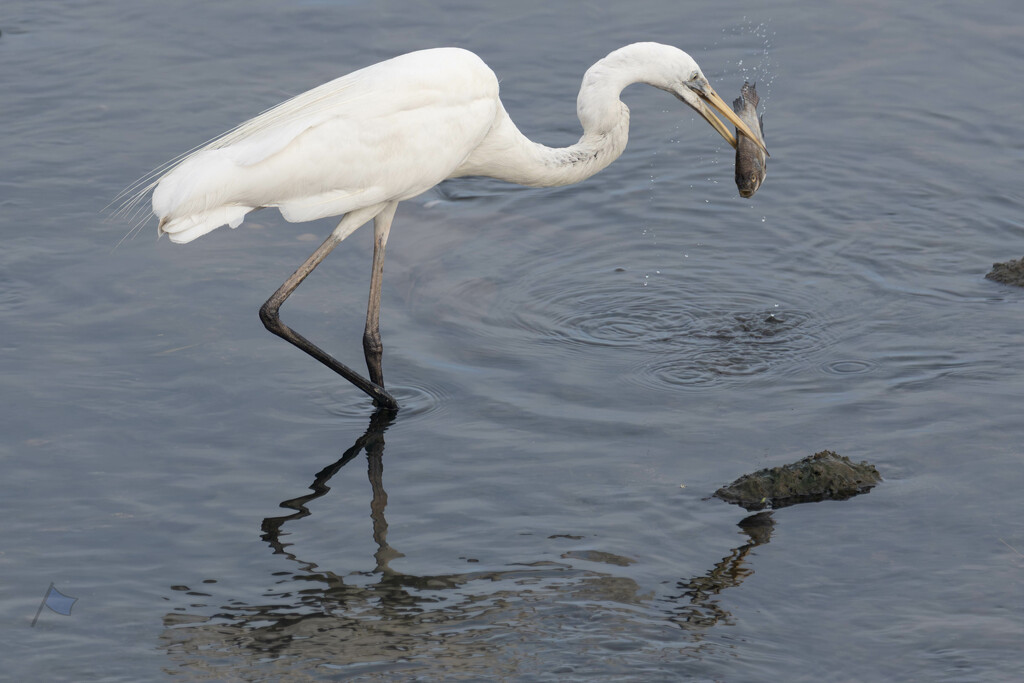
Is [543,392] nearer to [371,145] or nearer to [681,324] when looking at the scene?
[681,324]

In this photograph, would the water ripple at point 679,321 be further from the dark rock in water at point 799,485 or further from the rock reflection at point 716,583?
the rock reflection at point 716,583

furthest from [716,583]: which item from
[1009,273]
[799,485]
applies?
[1009,273]

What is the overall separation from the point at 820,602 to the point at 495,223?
170 inches

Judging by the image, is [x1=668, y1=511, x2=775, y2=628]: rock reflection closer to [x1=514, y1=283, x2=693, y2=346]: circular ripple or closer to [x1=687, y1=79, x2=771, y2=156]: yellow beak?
[x1=514, y1=283, x2=693, y2=346]: circular ripple

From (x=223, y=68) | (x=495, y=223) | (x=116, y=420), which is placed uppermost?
(x=223, y=68)

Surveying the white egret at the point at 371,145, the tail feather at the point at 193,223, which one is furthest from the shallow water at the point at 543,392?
the tail feather at the point at 193,223

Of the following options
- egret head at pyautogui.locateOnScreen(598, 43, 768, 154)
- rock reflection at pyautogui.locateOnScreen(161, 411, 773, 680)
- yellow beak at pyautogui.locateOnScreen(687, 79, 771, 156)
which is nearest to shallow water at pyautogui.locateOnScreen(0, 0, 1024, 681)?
rock reflection at pyautogui.locateOnScreen(161, 411, 773, 680)

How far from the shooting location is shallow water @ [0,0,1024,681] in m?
5.15

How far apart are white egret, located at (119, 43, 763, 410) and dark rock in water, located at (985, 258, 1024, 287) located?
1998mm

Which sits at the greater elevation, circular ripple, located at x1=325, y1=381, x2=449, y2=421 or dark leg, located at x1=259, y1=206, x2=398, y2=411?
dark leg, located at x1=259, y1=206, x2=398, y2=411

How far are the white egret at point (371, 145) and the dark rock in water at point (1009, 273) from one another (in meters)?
2.00

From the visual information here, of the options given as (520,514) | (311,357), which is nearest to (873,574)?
(520,514)

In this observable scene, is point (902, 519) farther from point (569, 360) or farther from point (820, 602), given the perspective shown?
point (569, 360)

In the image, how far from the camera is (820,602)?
5227 millimetres
